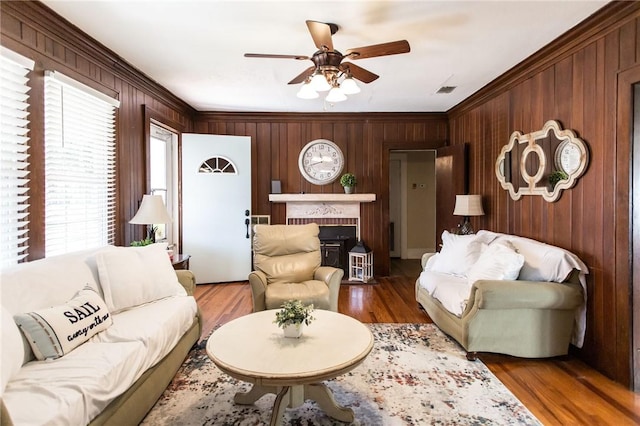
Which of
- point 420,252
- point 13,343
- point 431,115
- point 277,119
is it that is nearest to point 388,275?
point 420,252

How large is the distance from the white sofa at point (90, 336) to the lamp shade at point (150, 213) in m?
0.66

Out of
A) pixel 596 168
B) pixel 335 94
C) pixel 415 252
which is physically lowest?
pixel 415 252

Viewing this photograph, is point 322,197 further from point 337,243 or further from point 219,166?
point 219,166

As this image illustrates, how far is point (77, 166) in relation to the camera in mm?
2818

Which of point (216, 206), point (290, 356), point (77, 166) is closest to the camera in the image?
point (290, 356)

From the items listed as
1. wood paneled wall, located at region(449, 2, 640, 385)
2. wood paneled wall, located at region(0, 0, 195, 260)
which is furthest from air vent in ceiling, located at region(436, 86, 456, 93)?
wood paneled wall, located at region(0, 0, 195, 260)

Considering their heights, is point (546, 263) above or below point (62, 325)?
above

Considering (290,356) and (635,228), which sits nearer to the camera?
(290,356)

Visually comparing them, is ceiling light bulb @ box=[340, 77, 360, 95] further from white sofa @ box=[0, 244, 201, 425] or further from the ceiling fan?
white sofa @ box=[0, 244, 201, 425]

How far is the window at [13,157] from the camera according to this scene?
2139mm

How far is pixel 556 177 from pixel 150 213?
366 cm

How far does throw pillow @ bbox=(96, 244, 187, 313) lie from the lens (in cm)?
238

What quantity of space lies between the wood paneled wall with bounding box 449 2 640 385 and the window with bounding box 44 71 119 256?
12.6 ft

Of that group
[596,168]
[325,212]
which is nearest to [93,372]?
[596,168]
